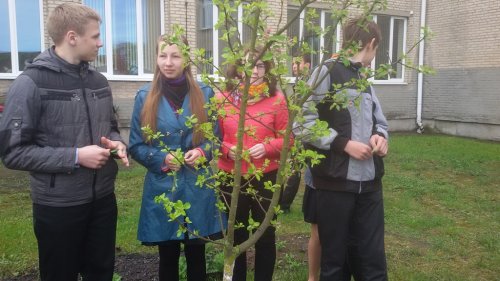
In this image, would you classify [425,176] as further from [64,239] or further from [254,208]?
[64,239]

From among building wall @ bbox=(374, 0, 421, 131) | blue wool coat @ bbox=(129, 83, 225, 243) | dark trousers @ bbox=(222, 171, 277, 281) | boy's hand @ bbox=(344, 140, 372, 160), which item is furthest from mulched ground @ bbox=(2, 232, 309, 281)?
building wall @ bbox=(374, 0, 421, 131)

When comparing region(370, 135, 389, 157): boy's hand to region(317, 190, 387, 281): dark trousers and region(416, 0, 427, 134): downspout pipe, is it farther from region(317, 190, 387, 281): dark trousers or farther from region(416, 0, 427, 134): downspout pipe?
region(416, 0, 427, 134): downspout pipe

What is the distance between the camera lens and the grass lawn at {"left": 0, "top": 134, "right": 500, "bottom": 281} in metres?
4.08

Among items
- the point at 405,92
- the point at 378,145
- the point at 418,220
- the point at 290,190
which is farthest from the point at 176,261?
the point at 405,92

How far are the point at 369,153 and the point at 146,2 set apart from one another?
907 cm

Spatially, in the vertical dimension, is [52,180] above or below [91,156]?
below

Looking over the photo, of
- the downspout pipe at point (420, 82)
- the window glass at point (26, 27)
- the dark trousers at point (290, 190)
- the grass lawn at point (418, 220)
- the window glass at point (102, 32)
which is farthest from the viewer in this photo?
the downspout pipe at point (420, 82)

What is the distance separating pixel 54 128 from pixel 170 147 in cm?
65

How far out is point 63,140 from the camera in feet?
8.22

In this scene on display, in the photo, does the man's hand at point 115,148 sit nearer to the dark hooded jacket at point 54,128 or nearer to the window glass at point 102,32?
the dark hooded jacket at point 54,128

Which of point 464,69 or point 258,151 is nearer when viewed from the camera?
point 258,151

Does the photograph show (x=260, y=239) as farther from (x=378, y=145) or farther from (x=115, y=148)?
(x=115, y=148)

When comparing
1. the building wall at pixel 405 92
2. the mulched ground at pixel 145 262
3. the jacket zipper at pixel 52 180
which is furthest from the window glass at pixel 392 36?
the jacket zipper at pixel 52 180

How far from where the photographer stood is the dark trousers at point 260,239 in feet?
Result: 10.4
